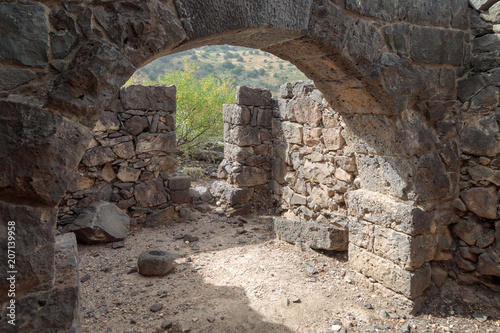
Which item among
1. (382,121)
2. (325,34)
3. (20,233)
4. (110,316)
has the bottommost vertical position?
(110,316)

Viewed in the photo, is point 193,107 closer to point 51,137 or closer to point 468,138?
point 468,138

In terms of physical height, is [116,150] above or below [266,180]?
above

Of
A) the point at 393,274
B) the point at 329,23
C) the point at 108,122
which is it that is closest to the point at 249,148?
the point at 108,122

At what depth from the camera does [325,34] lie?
246 cm

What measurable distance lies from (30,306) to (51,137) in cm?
81

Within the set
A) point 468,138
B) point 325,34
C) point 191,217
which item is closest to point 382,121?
point 468,138

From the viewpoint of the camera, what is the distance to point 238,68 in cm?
3231

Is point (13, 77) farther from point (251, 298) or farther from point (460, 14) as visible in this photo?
point (460, 14)

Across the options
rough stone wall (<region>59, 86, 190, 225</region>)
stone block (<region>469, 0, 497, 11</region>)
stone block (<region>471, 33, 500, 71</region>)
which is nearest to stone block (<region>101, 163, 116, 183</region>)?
rough stone wall (<region>59, 86, 190, 225</region>)

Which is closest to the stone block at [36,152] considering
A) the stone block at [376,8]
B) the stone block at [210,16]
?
the stone block at [210,16]

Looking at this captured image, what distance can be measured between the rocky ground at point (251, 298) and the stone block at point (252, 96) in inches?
108

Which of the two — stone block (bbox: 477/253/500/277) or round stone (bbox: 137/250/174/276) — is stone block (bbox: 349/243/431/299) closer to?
stone block (bbox: 477/253/500/277)

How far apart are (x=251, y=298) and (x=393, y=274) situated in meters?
1.45

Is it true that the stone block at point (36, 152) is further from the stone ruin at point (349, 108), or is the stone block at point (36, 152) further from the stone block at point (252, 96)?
the stone block at point (252, 96)
